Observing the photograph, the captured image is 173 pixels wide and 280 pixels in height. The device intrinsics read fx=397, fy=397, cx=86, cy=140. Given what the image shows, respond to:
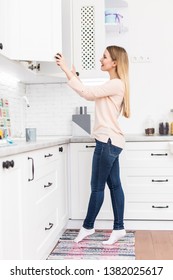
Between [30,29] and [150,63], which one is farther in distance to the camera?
[150,63]

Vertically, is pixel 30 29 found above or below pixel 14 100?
above

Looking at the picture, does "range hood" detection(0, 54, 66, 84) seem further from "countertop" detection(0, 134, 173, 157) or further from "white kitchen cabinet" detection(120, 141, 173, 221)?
"white kitchen cabinet" detection(120, 141, 173, 221)

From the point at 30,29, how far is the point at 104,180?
1180 millimetres

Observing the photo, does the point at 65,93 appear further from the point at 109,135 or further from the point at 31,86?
the point at 109,135

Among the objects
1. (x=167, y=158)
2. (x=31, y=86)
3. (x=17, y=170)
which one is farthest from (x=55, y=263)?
(x=31, y=86)

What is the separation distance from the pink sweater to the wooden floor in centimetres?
77

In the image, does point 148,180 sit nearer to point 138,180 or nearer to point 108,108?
point 138,180

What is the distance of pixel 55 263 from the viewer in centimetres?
177

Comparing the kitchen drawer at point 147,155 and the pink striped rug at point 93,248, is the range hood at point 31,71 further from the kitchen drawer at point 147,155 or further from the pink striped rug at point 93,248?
the pink striped rug at point 93,248

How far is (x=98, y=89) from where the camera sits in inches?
109

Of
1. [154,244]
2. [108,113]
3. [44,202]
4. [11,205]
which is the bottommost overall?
[154,244]

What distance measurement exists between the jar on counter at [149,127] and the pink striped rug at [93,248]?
94 centimetres

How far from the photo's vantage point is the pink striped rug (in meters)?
2.72

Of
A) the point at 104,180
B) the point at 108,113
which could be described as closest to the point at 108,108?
the point at 108,113
